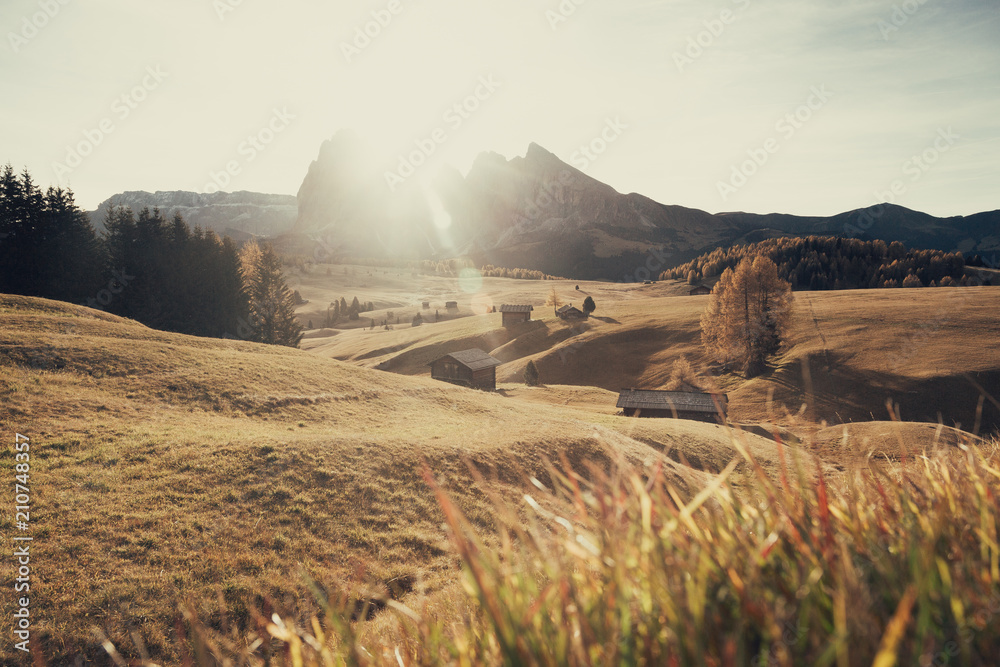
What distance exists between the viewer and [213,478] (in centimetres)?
1390

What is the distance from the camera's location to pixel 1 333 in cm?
2405

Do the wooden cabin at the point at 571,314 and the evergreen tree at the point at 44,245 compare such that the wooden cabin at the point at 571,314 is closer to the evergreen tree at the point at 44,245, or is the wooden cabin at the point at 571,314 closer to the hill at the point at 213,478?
the hill at the point at 213,478

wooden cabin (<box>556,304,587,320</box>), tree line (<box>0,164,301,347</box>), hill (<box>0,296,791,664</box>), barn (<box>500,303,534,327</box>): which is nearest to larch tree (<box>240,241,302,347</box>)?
tree line (<box>0,164,301,347</box>)

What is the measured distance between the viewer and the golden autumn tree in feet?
200

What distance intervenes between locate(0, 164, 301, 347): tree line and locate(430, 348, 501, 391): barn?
24.2 m

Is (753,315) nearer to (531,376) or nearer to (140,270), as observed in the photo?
(531,376)

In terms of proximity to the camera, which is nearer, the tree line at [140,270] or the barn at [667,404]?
the barn at [667,404]

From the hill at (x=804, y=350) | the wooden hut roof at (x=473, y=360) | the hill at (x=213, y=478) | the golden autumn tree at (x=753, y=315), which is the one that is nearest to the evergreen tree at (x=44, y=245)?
the hill at (x=213, y=478)

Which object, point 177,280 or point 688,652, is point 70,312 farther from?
point 688,652

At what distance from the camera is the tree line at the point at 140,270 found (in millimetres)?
48188

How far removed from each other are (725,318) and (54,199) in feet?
270

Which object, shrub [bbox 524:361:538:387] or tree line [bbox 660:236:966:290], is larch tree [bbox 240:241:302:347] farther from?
tree line [bbox 660:236:966:290]

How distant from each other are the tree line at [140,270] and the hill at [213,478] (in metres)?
26.0

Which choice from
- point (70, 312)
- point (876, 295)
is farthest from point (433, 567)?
point (876, 295)
